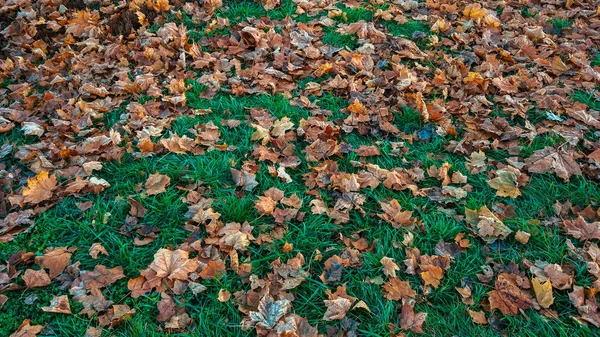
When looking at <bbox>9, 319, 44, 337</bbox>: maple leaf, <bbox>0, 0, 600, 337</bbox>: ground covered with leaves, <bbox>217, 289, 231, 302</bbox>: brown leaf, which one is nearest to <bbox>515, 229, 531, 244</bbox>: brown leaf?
<bbox>0, 0, 600, 337</bbox>: ground covered with leaves

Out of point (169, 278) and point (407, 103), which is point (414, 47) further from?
point (169, 278)

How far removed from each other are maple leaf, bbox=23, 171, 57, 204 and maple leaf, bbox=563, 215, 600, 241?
3155 mm

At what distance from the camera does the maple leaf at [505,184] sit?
10.1ft

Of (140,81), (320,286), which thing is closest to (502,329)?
(320,286)

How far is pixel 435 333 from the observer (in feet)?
7.94

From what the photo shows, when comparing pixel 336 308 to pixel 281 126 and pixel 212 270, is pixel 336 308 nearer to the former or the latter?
pixel 212 270

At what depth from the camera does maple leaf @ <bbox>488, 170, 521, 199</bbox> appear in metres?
3.09

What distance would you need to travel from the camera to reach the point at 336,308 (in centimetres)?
250

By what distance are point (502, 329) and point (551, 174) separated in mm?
1273

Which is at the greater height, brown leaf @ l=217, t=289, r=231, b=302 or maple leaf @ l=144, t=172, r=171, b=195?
maple leaf @ l=144, t=172, r=171, b=195

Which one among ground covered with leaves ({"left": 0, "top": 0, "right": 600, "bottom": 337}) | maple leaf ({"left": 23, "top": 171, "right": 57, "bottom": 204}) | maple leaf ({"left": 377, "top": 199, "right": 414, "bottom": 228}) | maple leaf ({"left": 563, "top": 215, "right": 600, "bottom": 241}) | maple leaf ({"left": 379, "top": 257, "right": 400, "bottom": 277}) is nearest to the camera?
ground covered with leaves ({"left": 0, "top": 0, "right": 600, "bottom": 337})

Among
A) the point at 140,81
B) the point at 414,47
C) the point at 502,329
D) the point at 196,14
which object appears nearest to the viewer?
the point at 502,329

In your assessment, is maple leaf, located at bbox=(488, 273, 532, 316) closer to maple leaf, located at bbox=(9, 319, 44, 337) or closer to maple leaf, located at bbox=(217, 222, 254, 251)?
maple leaf, located at bbox=(217, 222, 254, 251)

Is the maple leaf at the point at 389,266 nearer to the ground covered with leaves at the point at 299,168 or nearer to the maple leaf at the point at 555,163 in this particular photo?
the ground covered with leaves at the point at 299,168
